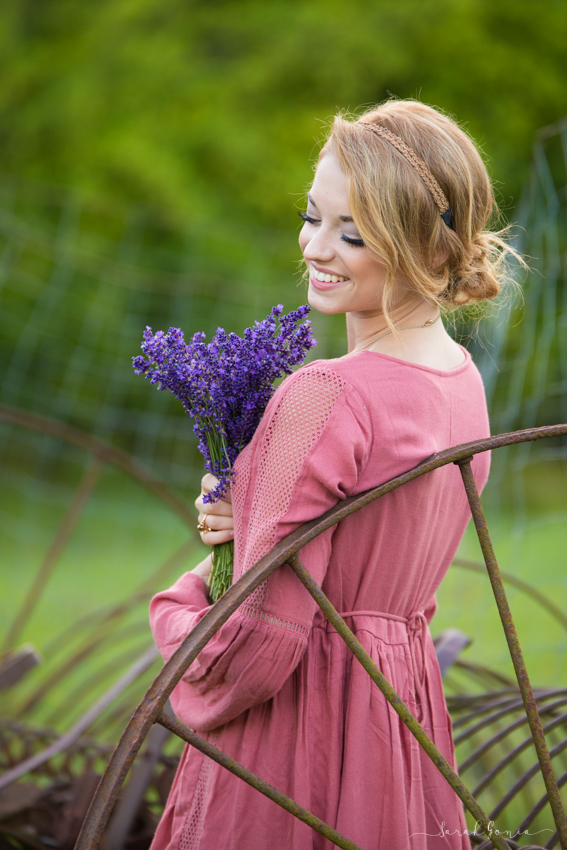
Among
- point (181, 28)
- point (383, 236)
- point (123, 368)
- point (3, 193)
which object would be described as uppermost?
point (181, 28)

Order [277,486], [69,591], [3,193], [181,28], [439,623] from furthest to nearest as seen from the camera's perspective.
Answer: [181,28] < [3,193] < [69,591] < [439,623] < [277,486]

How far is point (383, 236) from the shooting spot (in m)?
0.84

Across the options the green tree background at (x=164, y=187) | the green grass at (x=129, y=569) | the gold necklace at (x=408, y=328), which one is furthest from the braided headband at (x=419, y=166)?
the green tree background at (x=164, y=187)

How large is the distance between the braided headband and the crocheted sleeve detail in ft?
0.73

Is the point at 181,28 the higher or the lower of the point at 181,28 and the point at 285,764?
the higher

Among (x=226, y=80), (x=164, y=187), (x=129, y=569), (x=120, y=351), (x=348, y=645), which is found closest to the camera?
(x=348, y=645)

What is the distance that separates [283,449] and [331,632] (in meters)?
0.22

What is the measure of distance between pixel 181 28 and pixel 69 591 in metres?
4.02

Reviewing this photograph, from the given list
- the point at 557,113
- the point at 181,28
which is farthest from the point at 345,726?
the point at 557,113

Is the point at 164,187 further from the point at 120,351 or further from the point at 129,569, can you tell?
the point at 129,569

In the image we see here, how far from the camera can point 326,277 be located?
0.90m

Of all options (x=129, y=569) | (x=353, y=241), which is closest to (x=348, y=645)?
(x=353, y=241)

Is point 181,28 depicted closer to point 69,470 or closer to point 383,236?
point 69,470

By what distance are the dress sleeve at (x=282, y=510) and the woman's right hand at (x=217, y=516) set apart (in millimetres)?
49
